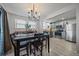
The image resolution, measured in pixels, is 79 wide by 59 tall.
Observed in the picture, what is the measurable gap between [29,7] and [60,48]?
40.2 inches

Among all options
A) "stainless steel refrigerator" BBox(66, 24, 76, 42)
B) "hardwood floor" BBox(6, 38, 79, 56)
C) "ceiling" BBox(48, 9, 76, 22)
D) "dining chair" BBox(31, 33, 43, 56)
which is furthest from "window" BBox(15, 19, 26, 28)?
"stainless steel refrigerator" BBox(66, 24, 76, 42)

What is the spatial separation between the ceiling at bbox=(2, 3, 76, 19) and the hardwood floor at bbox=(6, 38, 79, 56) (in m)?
0.58

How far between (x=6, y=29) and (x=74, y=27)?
1.31m

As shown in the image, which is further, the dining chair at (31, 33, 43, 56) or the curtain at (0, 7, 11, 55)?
the dining chair at (31, 33, 43, 56)

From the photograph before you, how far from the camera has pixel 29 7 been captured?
1.94m

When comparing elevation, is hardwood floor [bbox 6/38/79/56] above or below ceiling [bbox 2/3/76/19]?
below

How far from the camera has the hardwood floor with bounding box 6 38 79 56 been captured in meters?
1.91

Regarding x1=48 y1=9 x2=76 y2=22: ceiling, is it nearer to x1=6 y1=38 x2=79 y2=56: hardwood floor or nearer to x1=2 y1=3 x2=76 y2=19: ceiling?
x1=2 y1=3 x2=76 y2=19: ceiling

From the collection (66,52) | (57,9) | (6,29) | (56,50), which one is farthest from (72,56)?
(6,29)

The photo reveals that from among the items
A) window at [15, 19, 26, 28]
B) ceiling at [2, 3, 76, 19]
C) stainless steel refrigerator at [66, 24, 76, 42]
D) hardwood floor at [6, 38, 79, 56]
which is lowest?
hardwood floor at [6, 38, 79, 56]

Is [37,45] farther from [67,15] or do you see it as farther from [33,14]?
[67,15]

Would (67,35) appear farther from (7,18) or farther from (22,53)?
(7,18)

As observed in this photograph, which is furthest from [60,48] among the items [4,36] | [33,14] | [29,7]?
[4,36]

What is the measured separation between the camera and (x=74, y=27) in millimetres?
1890
